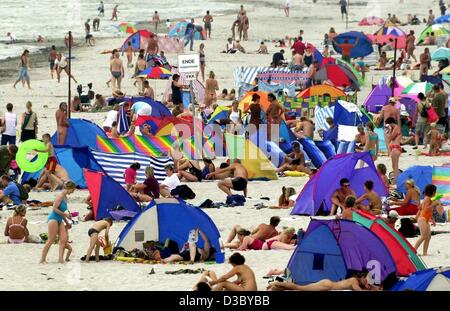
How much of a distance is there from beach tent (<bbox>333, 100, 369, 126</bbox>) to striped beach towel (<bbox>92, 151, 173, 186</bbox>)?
5208 mm

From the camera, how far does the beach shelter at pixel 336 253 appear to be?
1416 centimetres

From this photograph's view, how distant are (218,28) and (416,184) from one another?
31513mm

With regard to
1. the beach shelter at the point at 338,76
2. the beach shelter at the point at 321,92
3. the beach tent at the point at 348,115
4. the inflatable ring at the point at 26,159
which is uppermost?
the beach shelter at the point at 338,76

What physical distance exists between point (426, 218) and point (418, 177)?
3.30m

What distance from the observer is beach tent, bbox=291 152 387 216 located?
18.2m

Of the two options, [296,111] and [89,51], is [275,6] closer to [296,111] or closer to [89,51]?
[89,51]

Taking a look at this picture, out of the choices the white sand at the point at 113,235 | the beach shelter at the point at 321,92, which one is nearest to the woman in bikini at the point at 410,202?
the white sand at the point at 113,235

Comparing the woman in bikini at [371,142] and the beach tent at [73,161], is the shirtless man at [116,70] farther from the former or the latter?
the woman in bikini at [371,142]

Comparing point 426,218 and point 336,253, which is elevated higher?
point 426,218

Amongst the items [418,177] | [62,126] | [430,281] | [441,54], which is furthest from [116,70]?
[430,281]

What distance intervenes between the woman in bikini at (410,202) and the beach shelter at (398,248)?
9.48ft

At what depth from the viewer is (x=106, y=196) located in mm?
18219

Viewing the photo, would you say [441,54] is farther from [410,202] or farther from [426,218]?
[426,218]

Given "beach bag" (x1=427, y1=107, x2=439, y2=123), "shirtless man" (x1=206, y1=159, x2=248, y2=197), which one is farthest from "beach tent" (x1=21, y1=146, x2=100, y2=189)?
"beach bag" (x1=427, y1=107, x2=439, y2=123)
